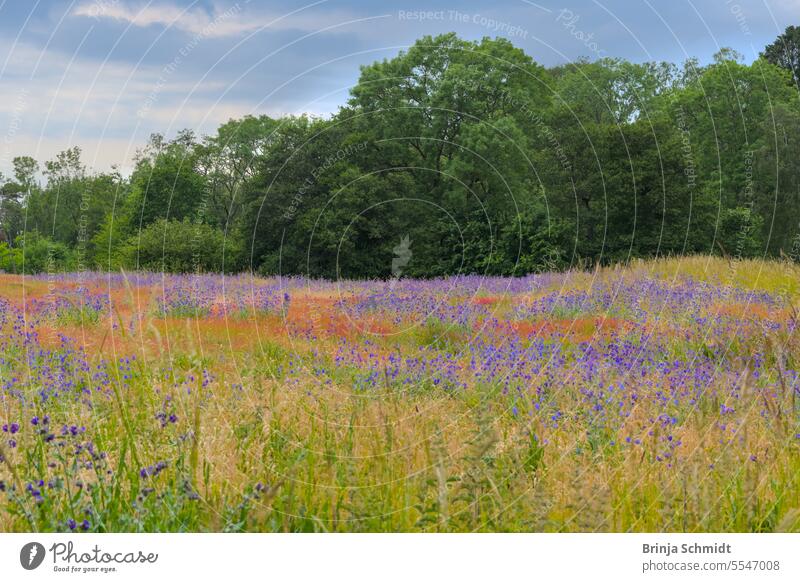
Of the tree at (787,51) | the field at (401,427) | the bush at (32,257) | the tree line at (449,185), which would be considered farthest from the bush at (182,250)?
the tree at (787,51)

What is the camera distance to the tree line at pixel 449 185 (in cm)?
2933

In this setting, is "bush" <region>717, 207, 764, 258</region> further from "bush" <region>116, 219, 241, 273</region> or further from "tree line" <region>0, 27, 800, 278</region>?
"bush" <region>116, 219, 241, 273</region>

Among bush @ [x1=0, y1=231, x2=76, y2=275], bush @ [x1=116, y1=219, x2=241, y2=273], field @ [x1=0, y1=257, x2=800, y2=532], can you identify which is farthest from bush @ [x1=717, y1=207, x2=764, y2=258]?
bush @ [x1=0, y1=231, x2=76, y2=275]

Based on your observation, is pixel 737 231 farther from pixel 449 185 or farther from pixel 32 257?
pixel 32 257

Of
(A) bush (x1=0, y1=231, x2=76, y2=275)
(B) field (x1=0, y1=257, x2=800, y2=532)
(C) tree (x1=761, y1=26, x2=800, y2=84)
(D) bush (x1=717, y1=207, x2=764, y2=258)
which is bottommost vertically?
(B) field (x1=0, y1=257, x2=800, y2=532)

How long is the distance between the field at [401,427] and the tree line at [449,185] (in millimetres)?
18509

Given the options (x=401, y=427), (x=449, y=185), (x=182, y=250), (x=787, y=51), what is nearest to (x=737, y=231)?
(x=449, y=185)

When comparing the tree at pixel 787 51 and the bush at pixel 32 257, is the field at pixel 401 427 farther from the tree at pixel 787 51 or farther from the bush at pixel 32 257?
the tree at pixel 787 51

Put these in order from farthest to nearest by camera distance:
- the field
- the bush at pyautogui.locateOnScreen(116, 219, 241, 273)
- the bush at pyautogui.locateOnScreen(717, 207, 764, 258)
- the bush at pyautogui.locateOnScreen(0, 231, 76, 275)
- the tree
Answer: the tree → the bush at pyautogui.locateOnScreen(717, 207, 764, 258) → the bush at pyautogui.locateOnScreen(0, 231, 76, 275) → the bush at pyautogui.locateOnScreen(116, 219, 241, 273) → the field

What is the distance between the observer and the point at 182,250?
29328mm

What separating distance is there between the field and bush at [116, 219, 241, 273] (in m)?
17.7

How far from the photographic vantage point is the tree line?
2933 cm

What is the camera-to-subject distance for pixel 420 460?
156 inches
